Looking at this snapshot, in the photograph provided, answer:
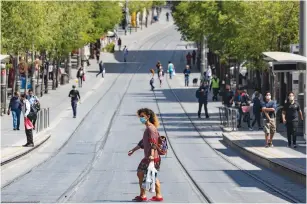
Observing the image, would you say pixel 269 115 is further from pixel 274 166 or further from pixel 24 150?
pixel 24 150

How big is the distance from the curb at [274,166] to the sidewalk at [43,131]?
6.77m

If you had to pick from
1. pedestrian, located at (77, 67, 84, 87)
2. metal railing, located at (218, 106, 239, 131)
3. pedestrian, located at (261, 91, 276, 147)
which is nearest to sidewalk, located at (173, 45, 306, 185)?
metal railing, located at (218, 106, 239, 131)

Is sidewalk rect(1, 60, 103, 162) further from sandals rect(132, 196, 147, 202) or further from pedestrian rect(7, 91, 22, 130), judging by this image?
sandals rect(132, 196, 147, 202)

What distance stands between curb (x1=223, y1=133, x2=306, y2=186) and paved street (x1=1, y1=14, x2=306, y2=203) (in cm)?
22

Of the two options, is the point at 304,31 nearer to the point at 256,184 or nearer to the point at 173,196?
the point at 256,184

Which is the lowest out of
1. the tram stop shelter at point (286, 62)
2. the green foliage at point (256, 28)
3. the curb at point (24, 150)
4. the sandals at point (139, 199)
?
the curb at point (24, 150)

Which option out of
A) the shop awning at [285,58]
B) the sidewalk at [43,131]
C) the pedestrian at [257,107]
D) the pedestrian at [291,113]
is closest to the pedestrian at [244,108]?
the pedestrian at [257,107]

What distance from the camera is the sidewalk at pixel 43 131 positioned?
3512cm

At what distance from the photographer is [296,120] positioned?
32906 mm

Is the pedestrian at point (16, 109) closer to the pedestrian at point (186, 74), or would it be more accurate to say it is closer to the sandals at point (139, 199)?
the sandals at point (139, 199)

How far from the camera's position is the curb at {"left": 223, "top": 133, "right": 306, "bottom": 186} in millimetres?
24531

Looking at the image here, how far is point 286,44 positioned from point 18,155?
22339 mm

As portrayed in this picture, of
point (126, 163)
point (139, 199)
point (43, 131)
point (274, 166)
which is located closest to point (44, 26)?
point (43, 131)

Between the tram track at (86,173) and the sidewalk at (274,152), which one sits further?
the sidewalk at (274,152)
